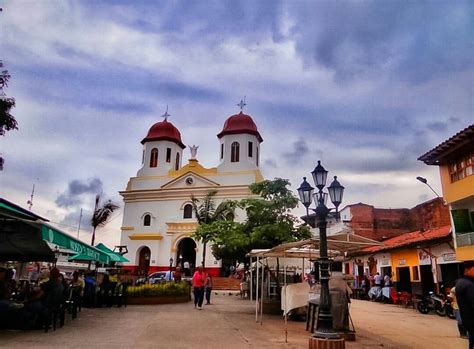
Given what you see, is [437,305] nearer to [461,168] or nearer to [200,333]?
[461,168]

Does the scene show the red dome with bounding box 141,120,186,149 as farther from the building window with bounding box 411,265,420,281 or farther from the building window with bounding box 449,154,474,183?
the building window with bounding box 449,154,474,183

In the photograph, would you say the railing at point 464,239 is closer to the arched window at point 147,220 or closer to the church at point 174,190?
the church at point 174,190

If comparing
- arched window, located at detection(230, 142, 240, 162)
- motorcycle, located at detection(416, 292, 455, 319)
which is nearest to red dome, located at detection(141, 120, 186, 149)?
arched window, located at detection(230, 142, 240, 162)

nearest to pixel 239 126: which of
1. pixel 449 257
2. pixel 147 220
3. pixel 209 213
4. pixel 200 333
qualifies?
pixel 209 213

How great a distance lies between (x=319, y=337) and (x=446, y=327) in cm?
707

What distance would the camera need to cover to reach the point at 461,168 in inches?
604

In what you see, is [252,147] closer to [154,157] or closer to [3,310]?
[154,157]

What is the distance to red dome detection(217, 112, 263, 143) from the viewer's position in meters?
39.2

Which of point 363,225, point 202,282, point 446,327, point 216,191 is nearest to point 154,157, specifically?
point 216,191

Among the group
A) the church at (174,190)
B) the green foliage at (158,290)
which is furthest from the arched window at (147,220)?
the green foliage at (158,290)

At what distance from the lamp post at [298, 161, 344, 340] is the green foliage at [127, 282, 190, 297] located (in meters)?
9.38

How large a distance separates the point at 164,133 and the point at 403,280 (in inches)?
1071

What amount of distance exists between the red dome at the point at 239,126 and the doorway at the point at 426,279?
22.0 m

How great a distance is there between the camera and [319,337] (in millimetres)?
7172
